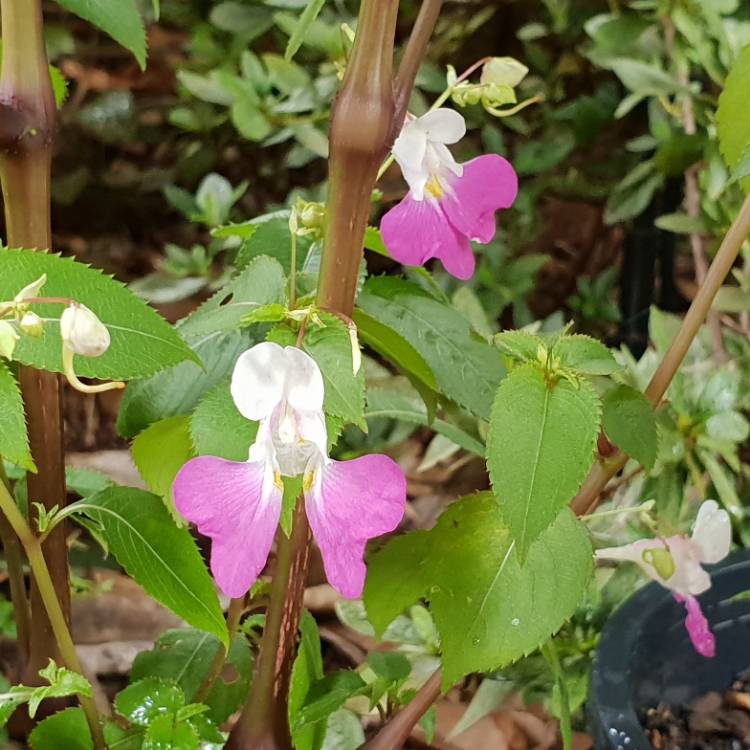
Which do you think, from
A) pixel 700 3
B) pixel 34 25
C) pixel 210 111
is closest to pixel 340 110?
pixel 34 25

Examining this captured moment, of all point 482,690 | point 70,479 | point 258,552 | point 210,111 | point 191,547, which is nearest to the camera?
point 258,552

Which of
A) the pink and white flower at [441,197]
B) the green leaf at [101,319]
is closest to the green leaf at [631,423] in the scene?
the pink and white flower at [441,197]

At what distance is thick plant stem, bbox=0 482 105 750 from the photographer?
1.50ft

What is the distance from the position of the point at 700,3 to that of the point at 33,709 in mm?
979

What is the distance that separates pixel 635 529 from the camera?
2.90 feet

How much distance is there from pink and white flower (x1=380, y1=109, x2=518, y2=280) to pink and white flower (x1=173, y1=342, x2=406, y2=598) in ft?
0.41

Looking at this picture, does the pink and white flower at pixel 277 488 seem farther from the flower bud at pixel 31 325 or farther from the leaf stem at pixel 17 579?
the leaf stem at pixel 17 579

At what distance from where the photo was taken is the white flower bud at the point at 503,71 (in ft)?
1.69

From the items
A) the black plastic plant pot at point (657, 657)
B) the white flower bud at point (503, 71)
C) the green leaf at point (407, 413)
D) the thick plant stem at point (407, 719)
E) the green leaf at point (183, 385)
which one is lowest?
the black plastic plant pot at point (657, 657)

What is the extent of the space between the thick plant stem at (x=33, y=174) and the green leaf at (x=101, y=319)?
0.30ft

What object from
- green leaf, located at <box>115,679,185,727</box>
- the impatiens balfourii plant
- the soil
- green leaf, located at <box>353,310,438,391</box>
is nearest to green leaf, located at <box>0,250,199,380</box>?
the impatiens balfourii plant

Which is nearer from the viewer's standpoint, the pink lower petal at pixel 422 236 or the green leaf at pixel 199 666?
the pink lower petal at pixel 422 236

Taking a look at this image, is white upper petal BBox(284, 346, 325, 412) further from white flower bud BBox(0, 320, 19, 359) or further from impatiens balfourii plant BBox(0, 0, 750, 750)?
white flower bud BBox(0, 320, 19, 359)

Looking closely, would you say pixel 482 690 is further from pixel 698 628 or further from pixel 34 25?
pixel 34 25
